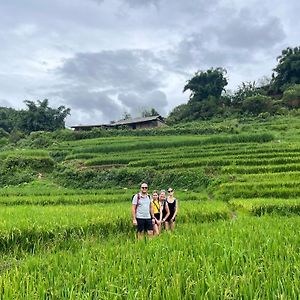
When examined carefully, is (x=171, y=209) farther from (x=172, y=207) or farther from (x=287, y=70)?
(x=287, y=70)

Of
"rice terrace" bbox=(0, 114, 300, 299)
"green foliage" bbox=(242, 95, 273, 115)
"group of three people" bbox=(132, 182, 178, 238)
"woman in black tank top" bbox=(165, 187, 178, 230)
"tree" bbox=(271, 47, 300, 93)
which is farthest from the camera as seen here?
"tree" bbox=(271, 47, 300, 93)

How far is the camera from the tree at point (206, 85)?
61.5m

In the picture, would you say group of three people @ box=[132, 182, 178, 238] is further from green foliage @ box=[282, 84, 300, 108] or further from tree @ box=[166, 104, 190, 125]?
tree @ box=[166, 104, 190, 125]

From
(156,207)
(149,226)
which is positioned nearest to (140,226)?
(149,226)

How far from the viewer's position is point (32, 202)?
20.0 metres

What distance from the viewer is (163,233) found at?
30.1ft

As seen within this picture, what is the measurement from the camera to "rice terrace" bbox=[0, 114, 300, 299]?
428cm

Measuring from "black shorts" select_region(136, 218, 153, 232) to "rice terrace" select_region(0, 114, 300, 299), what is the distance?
547 millimetres

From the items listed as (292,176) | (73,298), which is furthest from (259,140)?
(73,298)

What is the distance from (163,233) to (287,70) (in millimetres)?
56233

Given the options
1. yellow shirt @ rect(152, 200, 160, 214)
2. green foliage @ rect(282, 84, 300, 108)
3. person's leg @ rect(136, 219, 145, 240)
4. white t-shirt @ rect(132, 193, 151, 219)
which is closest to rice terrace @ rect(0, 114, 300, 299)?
person's leg @ rect(136, 219, 145, 240)

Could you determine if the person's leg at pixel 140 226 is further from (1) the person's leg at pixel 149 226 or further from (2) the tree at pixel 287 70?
(2) the tree at pixel 287 70

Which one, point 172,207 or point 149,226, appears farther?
point 172,207

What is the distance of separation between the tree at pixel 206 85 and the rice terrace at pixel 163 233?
638 inches
